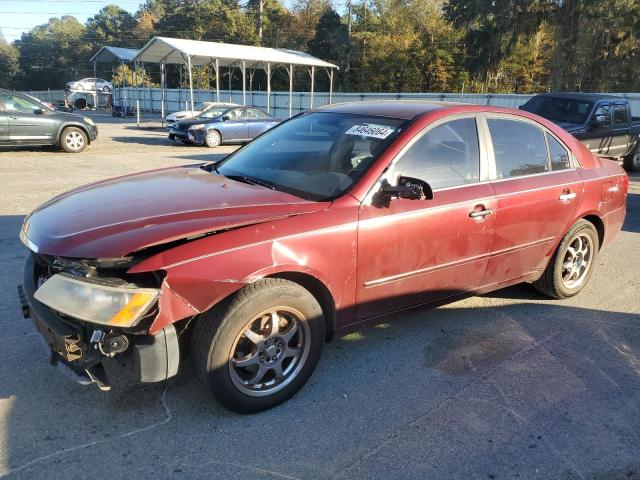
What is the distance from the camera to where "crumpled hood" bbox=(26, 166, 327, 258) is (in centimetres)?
259

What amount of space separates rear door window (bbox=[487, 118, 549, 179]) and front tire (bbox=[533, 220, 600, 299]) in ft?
2.40

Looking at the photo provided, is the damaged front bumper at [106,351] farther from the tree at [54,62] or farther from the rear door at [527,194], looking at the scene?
the tree at [54,62]

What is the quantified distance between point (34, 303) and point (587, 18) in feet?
101

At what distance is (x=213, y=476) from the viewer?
2445 mm

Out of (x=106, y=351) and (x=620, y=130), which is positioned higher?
(x=620, y=130)

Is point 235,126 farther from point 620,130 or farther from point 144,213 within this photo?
point 144,213

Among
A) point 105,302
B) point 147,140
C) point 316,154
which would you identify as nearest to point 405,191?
point 316,154

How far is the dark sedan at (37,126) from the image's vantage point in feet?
42.3

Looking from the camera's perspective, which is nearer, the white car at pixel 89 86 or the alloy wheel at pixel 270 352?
the alloy wheel at pixel 270 352

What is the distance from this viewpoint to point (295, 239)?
9.40 ft

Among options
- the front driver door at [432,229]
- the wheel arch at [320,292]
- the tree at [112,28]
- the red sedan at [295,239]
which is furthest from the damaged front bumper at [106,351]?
the tree at [112,28]

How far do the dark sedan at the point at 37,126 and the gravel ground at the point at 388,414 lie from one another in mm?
10498

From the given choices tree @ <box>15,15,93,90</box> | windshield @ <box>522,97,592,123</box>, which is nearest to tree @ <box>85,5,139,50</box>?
tree @ <box>15,15,93,90</box>

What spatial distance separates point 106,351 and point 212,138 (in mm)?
16214
